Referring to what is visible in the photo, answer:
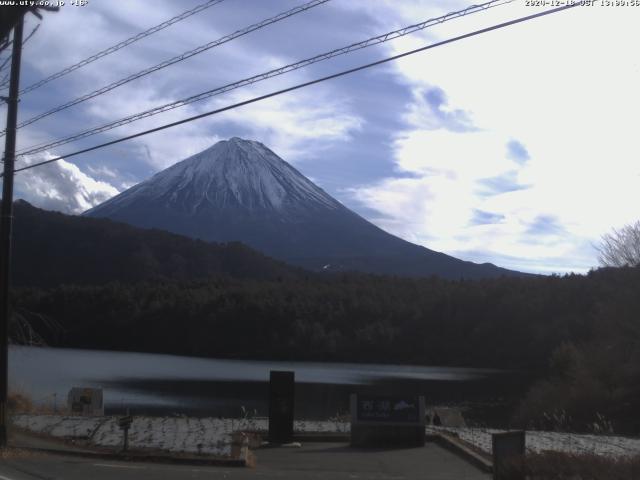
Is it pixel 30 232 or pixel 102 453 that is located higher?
pixel 30 232

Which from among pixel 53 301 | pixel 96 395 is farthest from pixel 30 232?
pixel 96 395

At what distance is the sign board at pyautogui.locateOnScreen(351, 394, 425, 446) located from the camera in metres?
Answer: 17.8

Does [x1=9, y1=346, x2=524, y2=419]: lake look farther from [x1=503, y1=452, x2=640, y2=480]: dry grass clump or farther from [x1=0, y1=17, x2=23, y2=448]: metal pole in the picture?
[x1=503, y1=452, x2=640, y2=480]: dry grass clump

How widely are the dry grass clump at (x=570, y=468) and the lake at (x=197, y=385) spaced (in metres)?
19.3

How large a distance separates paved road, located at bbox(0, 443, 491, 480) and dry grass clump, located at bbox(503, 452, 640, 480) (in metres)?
2.56

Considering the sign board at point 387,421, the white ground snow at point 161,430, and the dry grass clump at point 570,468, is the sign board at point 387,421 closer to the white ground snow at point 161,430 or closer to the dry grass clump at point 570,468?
the white ground snow at point 161,430

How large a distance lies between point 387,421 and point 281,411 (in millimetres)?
2188

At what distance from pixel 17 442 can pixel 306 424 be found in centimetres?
737

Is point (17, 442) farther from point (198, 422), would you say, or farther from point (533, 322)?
point (533, 322)

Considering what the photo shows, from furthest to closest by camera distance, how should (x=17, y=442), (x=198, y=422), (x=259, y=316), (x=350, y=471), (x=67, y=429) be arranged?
(x=259, y=316) → (x=198, y=422) → (x=67, y=429) → (x=17, y=442) → (x=350, y=471)

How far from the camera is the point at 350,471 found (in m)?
14.4

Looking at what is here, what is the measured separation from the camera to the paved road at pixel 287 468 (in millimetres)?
13500

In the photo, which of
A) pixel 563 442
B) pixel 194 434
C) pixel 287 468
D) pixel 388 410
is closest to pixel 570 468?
pixel 287 468

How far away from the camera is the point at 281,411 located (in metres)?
17.8
